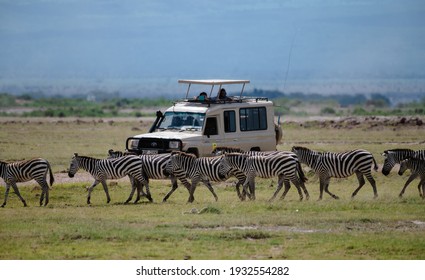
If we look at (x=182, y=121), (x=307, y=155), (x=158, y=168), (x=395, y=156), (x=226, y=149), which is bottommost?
(x=158, y=168)

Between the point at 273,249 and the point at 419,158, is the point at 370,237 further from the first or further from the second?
the point at 419,158

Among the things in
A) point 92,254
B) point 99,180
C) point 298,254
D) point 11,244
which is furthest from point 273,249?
point 99,180

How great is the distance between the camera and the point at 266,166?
70.6 ft

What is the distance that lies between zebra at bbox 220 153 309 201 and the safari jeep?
223 cm

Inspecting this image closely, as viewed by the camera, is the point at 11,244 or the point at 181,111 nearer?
the point at 11,244

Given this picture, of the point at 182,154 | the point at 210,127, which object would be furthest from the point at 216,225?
the point at 210,127

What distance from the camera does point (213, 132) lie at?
2452cm

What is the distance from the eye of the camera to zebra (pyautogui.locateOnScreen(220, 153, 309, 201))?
2147cm

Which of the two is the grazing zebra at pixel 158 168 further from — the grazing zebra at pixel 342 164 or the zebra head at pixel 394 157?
the zebra head at pixel 394 157

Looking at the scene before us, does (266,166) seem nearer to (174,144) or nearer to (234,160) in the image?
(234,160)

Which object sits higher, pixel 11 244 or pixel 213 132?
pixel 213 132

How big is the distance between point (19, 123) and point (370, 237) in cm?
4381

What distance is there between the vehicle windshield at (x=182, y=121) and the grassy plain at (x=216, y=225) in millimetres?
1742

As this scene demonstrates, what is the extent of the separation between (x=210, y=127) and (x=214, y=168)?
2.97 meters
